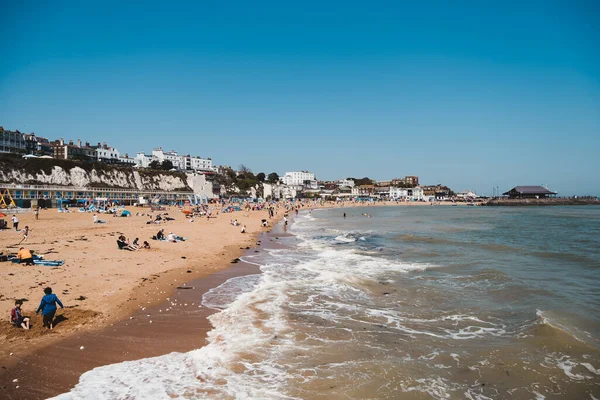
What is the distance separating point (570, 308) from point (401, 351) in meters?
6.78

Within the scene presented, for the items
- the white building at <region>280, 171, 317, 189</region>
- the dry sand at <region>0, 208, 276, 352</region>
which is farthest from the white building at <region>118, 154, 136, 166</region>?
the dry sand at <region>0, 208, 276, 352</region>

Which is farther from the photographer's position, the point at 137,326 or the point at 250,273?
the point at 250,273

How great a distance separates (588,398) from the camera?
5969mm

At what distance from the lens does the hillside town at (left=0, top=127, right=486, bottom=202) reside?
86.1 m

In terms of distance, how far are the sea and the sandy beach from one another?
539 mm

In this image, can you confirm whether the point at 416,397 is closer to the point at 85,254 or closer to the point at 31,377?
the point at 31,377

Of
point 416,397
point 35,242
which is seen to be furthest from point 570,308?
point 35,242

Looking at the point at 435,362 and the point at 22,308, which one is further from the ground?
the point at 22,308

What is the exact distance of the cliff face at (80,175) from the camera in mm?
56625

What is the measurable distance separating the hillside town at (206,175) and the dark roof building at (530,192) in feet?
137

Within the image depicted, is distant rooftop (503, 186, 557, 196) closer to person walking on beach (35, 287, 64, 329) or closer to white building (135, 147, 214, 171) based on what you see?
white building (135, 147, 214, 171)

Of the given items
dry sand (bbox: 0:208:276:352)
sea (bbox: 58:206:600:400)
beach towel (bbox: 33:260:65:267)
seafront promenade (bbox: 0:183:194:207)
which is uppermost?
seafront promenade (bbox: 0:183:194:207)

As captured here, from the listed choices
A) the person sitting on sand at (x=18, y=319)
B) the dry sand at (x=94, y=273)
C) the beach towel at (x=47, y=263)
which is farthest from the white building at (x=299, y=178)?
the person sitting on sand at (x=18, y=319)

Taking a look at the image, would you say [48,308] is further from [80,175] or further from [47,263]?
[80,175]
